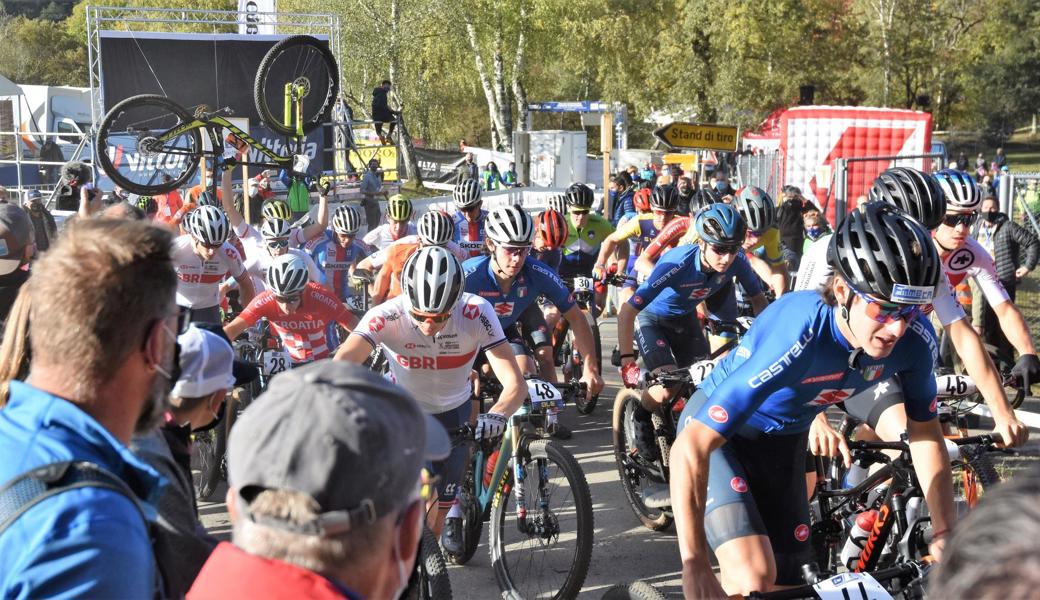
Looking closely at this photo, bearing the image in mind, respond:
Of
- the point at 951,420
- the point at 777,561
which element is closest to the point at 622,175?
the point at 951,420

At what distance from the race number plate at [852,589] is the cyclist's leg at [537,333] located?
536 cm

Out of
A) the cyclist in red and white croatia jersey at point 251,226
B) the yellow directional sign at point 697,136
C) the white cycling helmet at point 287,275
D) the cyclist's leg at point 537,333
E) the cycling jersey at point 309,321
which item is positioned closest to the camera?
the white cycling helmet at point 287,275

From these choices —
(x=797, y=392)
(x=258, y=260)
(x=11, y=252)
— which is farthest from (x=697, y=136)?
(x=797, y=392)

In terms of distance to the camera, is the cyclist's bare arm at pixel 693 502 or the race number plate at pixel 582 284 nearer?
the cyclist's bare arm at pixel 693 502

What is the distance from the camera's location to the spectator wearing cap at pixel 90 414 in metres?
1.80

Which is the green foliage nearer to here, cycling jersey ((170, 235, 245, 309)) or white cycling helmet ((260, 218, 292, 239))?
white cycling helmet ((260, 218, 292, 239))

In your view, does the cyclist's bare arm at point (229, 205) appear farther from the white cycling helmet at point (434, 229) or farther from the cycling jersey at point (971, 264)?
the cycling jersey at point (971, 264)

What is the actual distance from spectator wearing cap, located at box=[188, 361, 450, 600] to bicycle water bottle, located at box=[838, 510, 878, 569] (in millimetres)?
3286

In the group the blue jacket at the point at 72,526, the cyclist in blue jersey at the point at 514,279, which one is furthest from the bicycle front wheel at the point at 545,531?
the blue jacket at the point at 72,526

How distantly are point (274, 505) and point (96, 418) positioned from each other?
0.67 metres

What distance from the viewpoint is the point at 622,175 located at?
20141 millimetres

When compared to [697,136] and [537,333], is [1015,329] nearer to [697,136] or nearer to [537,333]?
[537,333]

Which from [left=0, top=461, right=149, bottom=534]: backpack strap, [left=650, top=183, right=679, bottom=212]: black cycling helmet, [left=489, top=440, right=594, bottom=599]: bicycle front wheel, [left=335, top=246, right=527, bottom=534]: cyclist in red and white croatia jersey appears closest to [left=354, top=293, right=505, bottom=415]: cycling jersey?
[left=335, top=246, right=527, bottom=534]: cyclist in red and white croatia jersey

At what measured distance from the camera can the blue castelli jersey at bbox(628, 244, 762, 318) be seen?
7.21 meters
